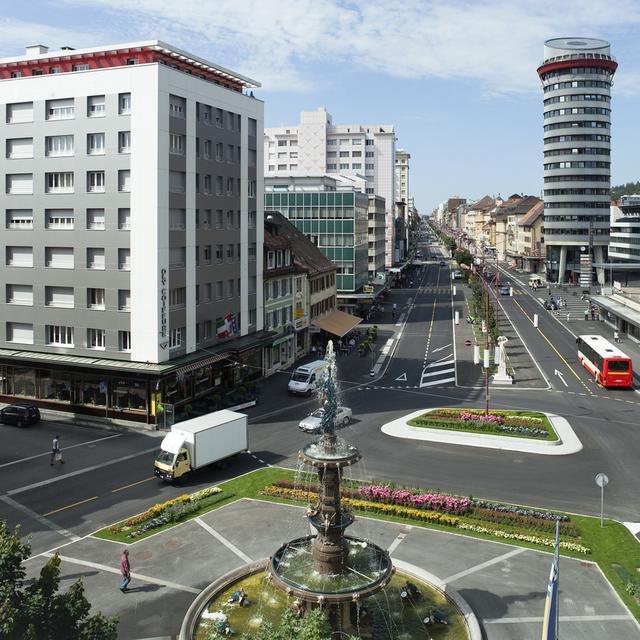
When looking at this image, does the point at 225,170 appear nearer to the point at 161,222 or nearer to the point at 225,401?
the point at 161,222

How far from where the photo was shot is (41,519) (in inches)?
1272

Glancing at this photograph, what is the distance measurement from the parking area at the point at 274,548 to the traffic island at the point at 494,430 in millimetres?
14186

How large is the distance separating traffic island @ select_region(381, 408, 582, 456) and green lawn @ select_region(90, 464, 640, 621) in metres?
11.4

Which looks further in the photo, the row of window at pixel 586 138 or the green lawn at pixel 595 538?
the row of window at pixel 586 138

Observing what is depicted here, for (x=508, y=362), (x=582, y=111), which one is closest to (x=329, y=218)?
(x=508, y=362)

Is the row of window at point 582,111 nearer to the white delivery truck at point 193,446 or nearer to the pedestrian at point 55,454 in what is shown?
the white delivery truck at point 193,446

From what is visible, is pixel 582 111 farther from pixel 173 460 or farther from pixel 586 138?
pixel 173 460

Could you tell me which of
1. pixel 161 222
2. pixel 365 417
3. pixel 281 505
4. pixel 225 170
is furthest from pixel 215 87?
pixel 281 505

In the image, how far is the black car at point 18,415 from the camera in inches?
1896

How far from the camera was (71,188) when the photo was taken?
4991cm

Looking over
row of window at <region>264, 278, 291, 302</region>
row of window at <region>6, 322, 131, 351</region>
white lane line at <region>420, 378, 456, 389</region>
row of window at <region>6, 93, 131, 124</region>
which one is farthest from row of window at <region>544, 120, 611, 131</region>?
row of window at <region>6, 322, 131, 351</region>

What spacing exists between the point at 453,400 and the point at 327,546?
36.2m

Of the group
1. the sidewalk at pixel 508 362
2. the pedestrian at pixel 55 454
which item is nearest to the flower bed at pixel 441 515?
the pedestrian at pixel 55 454

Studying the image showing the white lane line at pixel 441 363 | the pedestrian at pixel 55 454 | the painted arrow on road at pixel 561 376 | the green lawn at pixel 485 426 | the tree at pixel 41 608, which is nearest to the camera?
the tree at pixel 41 608
